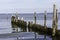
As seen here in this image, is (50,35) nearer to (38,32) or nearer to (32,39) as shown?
(32,39)

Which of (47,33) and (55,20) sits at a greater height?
(55,20)

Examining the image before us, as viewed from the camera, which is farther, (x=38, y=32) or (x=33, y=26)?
(x=33, y=26)

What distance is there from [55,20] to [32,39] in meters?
4.78

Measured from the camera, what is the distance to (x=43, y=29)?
135ft

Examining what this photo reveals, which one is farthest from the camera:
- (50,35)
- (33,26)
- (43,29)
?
(33,26)

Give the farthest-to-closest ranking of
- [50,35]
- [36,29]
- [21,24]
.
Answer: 1. [21,24]
2. [36,29]
3. [50,35]

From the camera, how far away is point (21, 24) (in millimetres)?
59719

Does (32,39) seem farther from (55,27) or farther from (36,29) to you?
(36,29)

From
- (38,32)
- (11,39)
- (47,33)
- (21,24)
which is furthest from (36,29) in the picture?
(21,24)

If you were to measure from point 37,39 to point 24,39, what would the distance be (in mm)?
2186

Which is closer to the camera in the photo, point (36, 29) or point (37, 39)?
point (37, 39)

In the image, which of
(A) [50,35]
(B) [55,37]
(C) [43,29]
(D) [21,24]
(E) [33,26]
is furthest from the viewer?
(D) [21,24]

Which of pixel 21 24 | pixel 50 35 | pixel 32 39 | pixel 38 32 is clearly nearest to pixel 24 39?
pixel 32 39

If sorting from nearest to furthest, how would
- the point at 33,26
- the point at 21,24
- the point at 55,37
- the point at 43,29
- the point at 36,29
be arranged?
the point at 55,37 < the point at 43,29 < the point at 36,29 < the point at 33,26 < the point at 21,24
